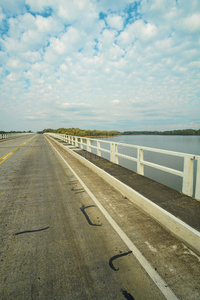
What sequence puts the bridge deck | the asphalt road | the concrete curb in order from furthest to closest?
the bridge deck → the concrete curb → the asphalt road

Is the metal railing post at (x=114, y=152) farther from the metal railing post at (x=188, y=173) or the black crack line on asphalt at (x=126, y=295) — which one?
the black crack line on asphalt at (x=126, y=295)

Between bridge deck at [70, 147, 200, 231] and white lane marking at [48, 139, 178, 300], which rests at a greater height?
bridge deck at [70, 147, 200, 231]

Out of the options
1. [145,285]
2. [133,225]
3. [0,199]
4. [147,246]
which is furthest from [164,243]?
[0,199]

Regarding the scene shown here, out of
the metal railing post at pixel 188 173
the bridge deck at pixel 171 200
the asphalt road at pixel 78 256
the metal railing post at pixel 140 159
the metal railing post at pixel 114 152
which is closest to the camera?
the asphalt road at pixel 78 256

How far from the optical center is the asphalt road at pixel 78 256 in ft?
6.81

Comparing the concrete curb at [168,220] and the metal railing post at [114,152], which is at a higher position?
the metal railing post at [114,152]

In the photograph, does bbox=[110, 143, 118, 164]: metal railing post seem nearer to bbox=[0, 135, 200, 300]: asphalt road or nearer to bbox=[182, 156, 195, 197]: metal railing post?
bbox=[182, 156, 195, 197]: metal railing post

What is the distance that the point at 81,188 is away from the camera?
5.86 m

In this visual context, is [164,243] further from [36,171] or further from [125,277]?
[36,171]

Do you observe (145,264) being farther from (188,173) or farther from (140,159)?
(140,159)

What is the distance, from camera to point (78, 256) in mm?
2635

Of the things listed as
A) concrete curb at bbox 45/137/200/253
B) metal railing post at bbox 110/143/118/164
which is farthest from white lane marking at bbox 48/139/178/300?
metal railing post at bbox 110/143/118/164

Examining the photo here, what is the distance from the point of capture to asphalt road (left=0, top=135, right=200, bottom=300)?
6.81 feet

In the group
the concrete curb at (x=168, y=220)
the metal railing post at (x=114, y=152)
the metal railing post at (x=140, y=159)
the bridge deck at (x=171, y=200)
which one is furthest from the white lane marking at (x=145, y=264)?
the metal railing post at (x=114, y=152)
